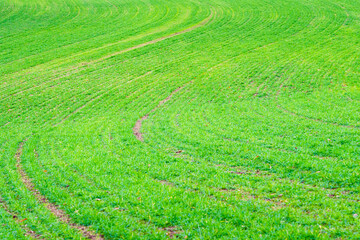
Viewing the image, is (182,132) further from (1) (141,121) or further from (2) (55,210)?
(2) (55,210)

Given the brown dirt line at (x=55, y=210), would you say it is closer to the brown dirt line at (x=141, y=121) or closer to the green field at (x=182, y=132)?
the green field at (x=182, y=132)

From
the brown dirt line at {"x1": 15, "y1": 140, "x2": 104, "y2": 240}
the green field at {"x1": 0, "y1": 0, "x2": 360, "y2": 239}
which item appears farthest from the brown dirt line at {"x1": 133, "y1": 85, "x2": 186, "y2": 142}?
the brown dirt line at {"x1": 15, "y1": 140, "x2": 104, "y2": 240}

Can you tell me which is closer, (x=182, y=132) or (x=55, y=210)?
(x=55, y=210)

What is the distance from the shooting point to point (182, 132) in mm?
13969

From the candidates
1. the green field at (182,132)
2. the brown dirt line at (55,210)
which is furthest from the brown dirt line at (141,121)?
the brown dirt line at (55,210)

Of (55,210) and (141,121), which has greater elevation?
(55,210)

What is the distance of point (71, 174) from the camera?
1046 centimetres

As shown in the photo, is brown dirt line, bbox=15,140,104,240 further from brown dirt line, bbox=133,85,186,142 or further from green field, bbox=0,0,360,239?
brown dirt line, bbox=133,85,186,142

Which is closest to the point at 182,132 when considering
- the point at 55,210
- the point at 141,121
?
the point at 141,121

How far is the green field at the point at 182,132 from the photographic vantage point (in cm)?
767

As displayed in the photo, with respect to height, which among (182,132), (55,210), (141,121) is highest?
(55,210)

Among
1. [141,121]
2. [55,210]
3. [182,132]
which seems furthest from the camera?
[141,121]

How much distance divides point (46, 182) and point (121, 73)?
666 inches

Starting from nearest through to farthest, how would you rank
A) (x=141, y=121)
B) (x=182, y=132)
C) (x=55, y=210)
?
(x=55, y=210) → (x=182, y=132) → (x=141, y=121)
